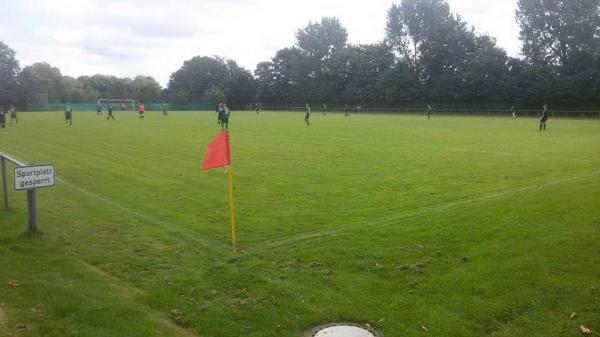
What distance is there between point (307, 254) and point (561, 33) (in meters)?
69.6

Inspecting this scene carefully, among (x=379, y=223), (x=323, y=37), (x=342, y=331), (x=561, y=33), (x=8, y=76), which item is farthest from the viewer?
(x=323, y=37)

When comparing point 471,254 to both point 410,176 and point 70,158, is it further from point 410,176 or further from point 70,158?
point 70,158

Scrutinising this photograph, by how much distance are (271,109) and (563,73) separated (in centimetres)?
5203

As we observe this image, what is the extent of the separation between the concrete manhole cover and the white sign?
5600 mm

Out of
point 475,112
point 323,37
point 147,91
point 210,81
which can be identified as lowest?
point 475,112

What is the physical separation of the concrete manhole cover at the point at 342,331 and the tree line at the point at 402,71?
64.6 metres

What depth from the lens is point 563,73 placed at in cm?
6394

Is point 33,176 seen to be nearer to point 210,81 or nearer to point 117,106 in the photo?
point 117,106

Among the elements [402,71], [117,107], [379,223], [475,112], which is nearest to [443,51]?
[402,71]

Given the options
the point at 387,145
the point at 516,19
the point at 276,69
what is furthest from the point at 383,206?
the point at 276,69

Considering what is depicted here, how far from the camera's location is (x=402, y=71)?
79938 millimetres

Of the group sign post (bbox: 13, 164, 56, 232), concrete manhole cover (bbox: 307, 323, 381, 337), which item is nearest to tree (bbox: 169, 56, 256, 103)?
sign post (bbox: 13, 164, 56, 232)

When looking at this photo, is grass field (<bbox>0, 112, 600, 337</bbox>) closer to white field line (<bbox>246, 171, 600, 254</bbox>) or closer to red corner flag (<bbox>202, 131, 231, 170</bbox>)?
white field line (<bbox>246, 171, 600, 254</bbox>)

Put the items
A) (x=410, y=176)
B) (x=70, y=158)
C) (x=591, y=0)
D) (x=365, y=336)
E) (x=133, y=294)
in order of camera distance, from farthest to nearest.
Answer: (x=591, y=0) < (x=70, y=158) < (x=410, y=176) < (x=133, y=294) < (x=365, y=336)
